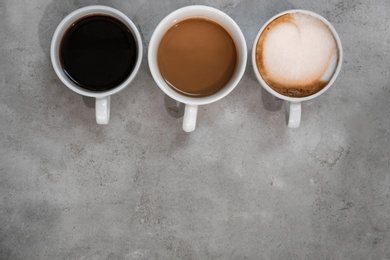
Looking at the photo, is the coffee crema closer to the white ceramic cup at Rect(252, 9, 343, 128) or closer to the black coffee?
the white ceramic cup at Rect(252, 9, 343, 128)

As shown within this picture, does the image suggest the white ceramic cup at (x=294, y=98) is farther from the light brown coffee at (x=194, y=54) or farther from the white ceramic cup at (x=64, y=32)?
the white ceramic cup at (x=64, y=32)

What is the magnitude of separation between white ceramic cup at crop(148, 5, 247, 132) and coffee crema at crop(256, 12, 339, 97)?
8 cm

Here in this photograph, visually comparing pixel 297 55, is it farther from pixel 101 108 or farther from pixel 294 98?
pixel 101 108

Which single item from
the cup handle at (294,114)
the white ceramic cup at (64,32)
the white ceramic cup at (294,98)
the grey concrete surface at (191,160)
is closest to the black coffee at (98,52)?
the white ceramic cup at (64,32)

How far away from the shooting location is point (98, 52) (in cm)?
118

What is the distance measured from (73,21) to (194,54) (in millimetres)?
318

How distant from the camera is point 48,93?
130cm

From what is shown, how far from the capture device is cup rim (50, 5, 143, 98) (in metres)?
1.14

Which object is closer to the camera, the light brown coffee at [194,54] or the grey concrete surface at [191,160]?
the light brown coffee at [194,54]

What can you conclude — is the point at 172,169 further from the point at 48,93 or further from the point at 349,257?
the point at 349,257

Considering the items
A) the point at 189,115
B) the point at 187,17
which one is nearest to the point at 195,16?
the point at 187,17

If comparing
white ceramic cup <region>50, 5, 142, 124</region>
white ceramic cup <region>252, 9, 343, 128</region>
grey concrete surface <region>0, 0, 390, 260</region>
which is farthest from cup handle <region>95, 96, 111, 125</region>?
white ceramic cup <region>252, 9, 343, 128</region>

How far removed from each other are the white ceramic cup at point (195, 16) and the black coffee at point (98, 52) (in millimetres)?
89

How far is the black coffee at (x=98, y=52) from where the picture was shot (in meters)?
1.18
